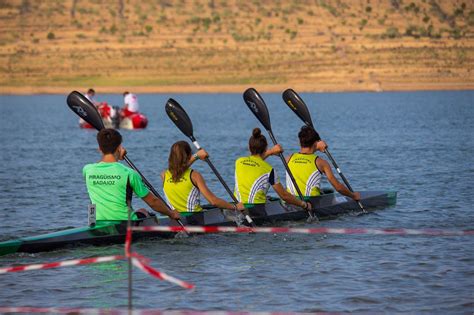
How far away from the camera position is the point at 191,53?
10181 cm

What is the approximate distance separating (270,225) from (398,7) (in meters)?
98.6

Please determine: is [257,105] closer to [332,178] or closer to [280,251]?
[332,178]

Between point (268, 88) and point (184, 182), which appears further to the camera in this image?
point (268, 88)

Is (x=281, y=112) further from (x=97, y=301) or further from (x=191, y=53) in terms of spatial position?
(x=97, y=301)

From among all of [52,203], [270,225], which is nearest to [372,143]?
[52,203]

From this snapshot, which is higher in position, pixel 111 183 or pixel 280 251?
pixel 111 183

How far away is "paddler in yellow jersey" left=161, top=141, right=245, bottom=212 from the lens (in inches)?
653

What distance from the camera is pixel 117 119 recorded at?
49656 mm

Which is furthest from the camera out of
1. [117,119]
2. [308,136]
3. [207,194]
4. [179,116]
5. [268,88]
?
[268,88]

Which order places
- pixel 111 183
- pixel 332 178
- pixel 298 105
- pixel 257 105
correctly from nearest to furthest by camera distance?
pixel 111 183, pixel 332 178, pixel 257 105, pixel 298 105

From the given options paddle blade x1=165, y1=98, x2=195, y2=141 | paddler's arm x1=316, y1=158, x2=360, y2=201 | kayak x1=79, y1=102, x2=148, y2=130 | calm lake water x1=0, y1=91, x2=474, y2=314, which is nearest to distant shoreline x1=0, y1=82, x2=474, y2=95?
kayak x1=79, y1=102, x2=148, y2=130

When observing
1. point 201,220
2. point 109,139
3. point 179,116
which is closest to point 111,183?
point 109,139

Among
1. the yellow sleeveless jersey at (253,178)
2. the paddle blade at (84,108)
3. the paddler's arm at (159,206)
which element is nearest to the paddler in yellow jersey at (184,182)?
the paddler's arm at (159,206)

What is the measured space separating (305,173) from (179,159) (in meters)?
3.32
